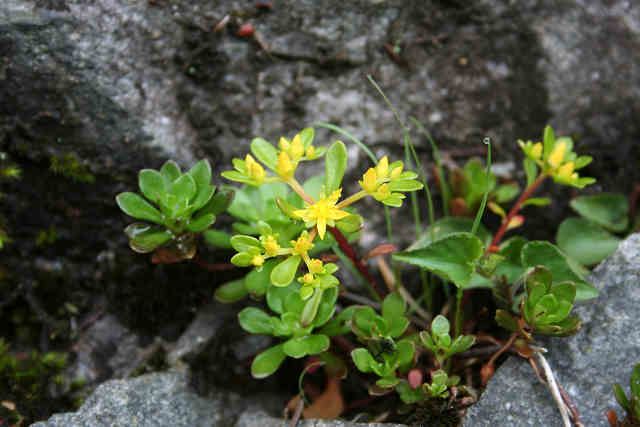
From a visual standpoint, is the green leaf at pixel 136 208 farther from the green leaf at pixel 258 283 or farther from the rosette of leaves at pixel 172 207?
the green leaf at pixel 258 283

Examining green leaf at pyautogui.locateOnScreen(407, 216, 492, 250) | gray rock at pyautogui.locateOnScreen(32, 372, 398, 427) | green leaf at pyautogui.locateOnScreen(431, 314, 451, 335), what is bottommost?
gray rock at pyautogui.locateOnScreen(32, 372, 398, 427)

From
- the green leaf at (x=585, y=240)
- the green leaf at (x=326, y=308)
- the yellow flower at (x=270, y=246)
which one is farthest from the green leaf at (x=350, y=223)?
the green leaf at (x=585, y=240)

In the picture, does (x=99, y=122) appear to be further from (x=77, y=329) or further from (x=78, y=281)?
(x=77, y=329)

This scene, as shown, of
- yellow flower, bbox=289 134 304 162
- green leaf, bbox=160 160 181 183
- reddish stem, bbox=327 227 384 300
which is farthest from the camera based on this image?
green leaf, bbox=160 160 181 183

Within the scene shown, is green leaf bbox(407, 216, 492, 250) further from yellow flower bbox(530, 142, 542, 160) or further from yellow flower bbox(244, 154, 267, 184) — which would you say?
yellow flower bbox(244, 154, 267, 184)

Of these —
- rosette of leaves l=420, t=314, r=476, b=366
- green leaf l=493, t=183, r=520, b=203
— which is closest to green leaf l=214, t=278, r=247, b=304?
rosette of leaves l=420, t=314, r=476, b=366

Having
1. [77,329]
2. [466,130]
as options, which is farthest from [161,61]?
[466,130]
